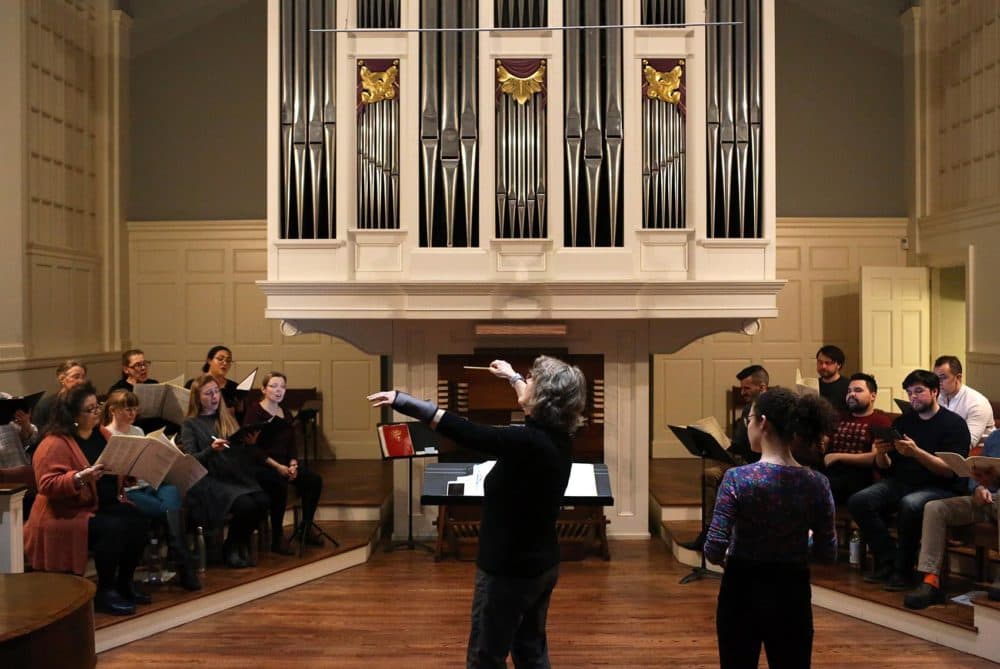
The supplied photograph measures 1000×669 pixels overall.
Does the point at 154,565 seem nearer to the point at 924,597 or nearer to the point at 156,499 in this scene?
the point at 156,499

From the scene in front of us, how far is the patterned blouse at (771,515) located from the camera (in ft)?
10.6

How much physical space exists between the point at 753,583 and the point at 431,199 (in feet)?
15.8

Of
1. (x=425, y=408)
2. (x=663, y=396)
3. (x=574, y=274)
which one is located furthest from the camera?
(x=663, y=396)

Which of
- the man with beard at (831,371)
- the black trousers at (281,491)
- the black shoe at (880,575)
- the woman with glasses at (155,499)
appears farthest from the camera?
the man with beard at (831,371)

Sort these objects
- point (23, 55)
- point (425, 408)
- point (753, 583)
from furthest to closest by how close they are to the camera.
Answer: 1. point (23, 55)
2. point (753, 583)
3. point (425, 408)

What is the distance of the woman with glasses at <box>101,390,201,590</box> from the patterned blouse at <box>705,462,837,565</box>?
3.80m

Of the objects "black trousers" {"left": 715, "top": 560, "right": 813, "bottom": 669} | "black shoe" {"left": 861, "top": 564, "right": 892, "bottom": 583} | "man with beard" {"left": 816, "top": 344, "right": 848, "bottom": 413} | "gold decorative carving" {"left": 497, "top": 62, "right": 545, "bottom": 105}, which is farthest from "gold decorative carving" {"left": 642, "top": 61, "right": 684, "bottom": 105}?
"black trousers" {"left": 715, "top": 560, "right": 813, "bottom": 669}

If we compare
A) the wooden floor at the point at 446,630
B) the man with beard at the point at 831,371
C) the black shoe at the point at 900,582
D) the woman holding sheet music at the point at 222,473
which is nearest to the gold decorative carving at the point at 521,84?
the man with beard at the point at 831,371

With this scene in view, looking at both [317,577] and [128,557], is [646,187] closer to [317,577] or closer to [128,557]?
[317,577]

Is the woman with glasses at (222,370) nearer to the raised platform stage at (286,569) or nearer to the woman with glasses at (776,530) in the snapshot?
the raised platform stage at (286,569)

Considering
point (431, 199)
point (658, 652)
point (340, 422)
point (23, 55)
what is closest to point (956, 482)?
point (658, 652)

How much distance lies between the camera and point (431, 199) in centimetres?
760

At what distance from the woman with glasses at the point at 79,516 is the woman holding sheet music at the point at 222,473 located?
0.72 metres

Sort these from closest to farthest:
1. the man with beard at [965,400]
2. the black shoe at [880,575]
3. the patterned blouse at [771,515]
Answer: the patterned blouse at [771,515] < the black shoe at [880,575] < the man with beard at [965,400]
